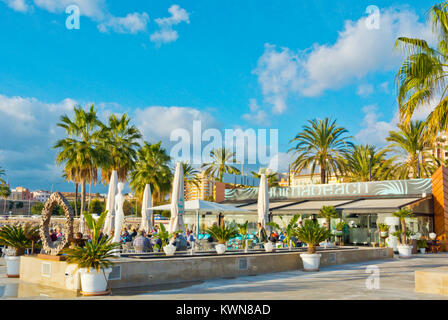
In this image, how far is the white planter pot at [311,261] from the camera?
44.8ft

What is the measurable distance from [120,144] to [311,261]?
899 inches

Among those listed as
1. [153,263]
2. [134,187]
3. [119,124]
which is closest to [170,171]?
[134,187]

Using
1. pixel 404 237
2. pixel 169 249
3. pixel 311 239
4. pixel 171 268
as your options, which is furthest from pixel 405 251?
pixel 171 268

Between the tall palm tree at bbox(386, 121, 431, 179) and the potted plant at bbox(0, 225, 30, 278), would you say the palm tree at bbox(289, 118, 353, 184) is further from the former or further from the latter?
the potted plant at bbox(0, 225, 30, 278)

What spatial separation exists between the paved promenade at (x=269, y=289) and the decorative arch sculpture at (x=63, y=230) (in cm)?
100

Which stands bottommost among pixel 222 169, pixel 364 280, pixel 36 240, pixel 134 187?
pixel 364 280

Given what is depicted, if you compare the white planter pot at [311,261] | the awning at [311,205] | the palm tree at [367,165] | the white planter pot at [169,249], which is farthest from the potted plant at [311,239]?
the palm tree at [367,165]

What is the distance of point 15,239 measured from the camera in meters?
12.0

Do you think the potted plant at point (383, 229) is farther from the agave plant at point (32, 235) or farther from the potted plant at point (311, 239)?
the agave plant at point (32, 235)

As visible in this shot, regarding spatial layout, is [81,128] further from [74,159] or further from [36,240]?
[36,240]

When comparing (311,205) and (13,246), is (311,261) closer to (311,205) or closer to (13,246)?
(13,246)

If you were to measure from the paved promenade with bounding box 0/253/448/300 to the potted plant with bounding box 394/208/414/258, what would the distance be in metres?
8.78
